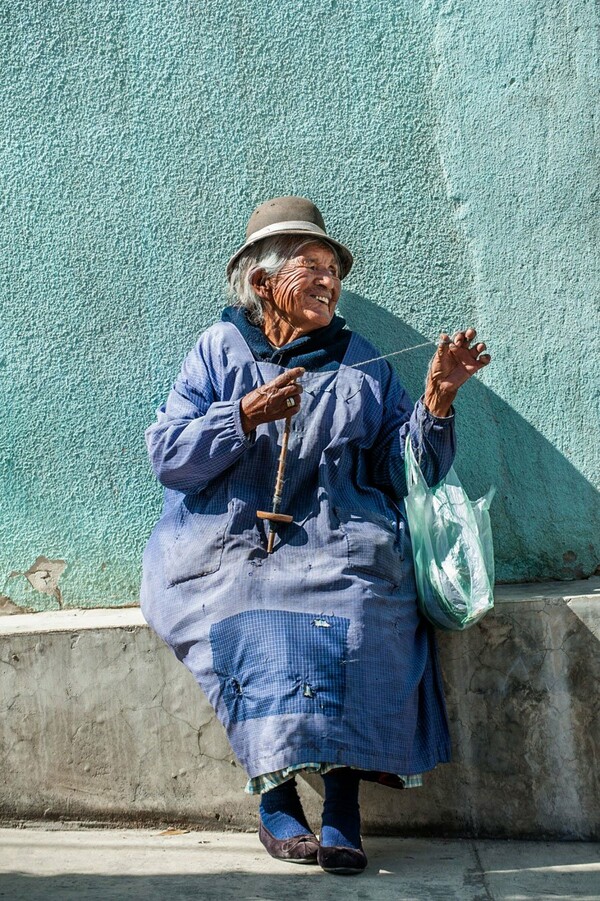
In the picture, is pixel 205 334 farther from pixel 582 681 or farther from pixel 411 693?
pixel 582 681

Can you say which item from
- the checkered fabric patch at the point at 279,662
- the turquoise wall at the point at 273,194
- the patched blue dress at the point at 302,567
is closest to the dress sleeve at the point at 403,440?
the patched blue dress at the point at 302,567

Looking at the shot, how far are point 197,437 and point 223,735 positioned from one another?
2.93 feet

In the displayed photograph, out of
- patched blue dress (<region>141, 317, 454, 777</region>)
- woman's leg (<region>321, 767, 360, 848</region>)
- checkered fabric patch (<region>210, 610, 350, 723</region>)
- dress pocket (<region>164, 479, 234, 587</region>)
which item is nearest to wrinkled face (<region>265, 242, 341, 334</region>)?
patched blue dress (<region>141, 317, 454, 777</region>)

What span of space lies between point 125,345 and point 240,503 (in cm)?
85

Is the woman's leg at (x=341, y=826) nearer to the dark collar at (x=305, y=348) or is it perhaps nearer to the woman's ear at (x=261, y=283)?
the dark collar at (x=305, y=348)

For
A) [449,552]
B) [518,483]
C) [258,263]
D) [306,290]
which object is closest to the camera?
[449,552]

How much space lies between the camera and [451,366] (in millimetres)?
2885

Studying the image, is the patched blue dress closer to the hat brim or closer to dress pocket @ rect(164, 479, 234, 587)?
dress pocket @ rect(164, 479, 234, 587)

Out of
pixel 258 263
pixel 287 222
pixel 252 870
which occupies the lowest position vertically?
pixel 252 870

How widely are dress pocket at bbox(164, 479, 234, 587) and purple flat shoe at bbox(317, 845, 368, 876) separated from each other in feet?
2.61

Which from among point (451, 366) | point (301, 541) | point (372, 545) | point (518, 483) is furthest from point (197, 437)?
point (518, 483)

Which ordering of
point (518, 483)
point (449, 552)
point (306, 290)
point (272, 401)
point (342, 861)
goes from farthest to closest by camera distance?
1. point (518, 483)
2. point (306, 290)
3. point (449, 552)
4. point (272, 401)
5. point (342, 861)

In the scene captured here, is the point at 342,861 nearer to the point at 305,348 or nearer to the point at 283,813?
the point at 283,813

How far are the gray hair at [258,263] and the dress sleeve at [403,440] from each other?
0.45 m
